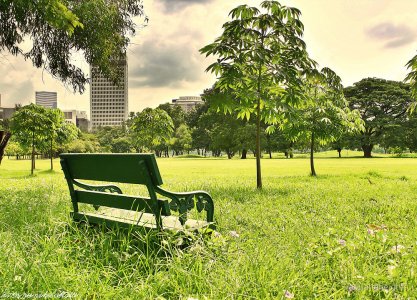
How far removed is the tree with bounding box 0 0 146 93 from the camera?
34.1ft

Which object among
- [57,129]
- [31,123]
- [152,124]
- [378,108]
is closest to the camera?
[31,123]

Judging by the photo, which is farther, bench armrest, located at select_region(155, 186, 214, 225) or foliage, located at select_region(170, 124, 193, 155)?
foliage, located at select_region(170, 124, 193, 155)

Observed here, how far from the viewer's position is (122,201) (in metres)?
3.94

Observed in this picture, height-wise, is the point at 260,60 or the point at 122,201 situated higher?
the point at 260,60

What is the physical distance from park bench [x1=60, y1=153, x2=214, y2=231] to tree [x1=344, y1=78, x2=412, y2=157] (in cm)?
5157

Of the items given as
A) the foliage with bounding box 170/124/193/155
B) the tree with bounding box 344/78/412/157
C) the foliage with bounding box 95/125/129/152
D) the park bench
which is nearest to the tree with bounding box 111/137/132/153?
the foliage with bounding box 95/125/129/152

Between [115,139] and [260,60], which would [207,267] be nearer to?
[260,60]

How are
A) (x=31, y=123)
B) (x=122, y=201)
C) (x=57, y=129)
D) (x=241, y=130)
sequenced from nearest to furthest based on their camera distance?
(x=122, y=201)
(x=31, y=123)
(x=57, y=129)
(x=241, y=130)

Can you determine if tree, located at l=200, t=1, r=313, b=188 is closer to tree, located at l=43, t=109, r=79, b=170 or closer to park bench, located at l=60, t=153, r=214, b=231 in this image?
park bench, located at l=60, t=153, r=214, b=231

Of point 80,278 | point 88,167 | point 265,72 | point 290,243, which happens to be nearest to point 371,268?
point 290,243

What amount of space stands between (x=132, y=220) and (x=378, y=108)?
2171 inches

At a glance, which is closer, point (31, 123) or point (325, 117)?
point (325, 117)

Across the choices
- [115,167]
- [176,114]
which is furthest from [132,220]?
[176,114]

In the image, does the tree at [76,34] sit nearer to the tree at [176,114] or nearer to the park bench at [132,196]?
the park bench at [132,196]
